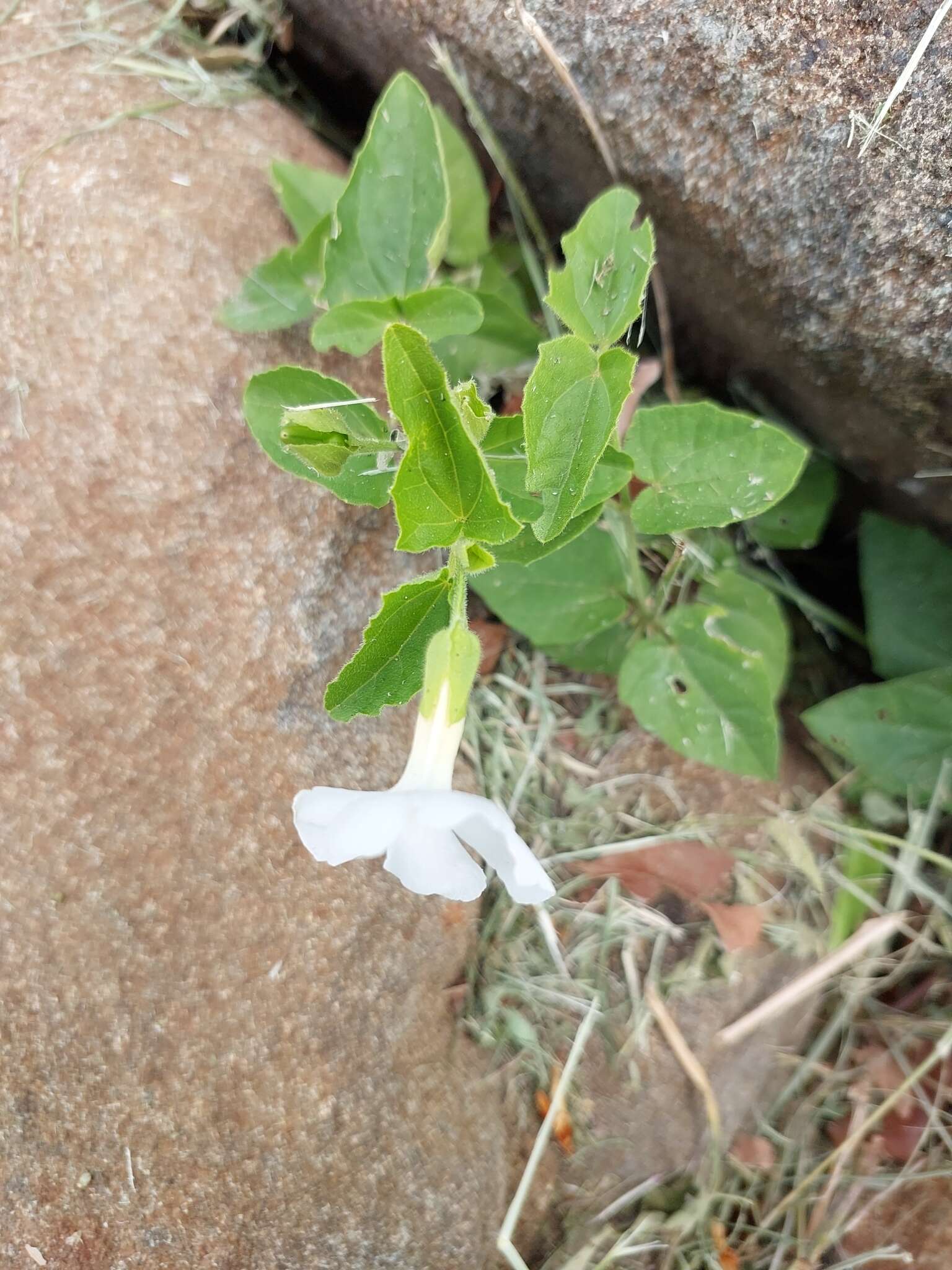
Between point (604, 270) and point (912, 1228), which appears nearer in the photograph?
point (604, 270)

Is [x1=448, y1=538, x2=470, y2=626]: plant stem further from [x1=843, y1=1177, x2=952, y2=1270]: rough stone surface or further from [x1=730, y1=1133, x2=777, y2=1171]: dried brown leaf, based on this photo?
[x1=843, y1=1177, x2=952, y2=1270]: rough stone surface

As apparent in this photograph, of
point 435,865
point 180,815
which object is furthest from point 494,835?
point 180,815

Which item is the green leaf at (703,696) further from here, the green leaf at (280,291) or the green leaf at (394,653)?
the green leaf at (280,291)

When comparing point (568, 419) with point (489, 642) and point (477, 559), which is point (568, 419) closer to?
point (477, 559)

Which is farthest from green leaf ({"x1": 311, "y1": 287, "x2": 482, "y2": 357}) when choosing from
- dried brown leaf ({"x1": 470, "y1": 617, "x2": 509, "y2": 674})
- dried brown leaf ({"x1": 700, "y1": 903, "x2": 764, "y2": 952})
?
dried brown leaf ({"x1": 700, "y1": 903, "x2": 764, "y2": 952})

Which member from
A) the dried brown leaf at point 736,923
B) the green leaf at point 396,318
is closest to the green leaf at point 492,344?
the green leaf at point 396,318

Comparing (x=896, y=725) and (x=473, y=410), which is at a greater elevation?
(x=473, y=410)

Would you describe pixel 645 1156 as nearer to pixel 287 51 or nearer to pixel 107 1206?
pixel 107 1206
